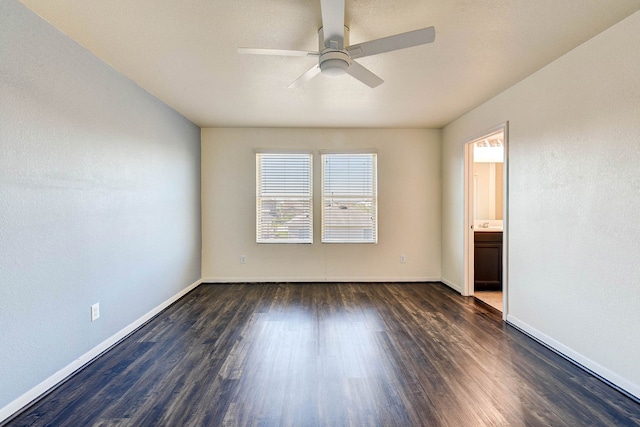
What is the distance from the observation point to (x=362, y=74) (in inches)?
83.2

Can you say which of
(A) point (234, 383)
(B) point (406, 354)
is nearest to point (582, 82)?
(B) point (406, 354)

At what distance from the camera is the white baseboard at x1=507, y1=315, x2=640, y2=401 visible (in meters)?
1.84

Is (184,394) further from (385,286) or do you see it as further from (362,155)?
(362,155)

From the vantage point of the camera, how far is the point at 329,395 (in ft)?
6.03

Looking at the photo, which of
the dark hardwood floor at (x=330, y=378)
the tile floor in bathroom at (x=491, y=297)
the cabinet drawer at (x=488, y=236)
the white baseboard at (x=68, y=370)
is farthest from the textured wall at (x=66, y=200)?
the cabinet drawer at (x=488, y=236)

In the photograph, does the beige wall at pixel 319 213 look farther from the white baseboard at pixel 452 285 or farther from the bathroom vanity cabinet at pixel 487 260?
the bathroom vanity cabinet at pixel 487 260

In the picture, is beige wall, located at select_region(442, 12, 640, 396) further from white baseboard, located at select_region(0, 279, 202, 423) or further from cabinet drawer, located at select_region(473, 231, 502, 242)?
white baseboard, located at select_region(0, 279, 202, 423)

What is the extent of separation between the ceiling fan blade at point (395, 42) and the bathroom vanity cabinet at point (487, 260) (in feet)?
10.3

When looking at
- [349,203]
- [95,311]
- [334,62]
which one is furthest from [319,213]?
[95,311]

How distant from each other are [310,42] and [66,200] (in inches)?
84.2

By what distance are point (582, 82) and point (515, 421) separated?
2468 mm

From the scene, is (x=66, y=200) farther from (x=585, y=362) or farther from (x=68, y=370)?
(x=585, y=362)

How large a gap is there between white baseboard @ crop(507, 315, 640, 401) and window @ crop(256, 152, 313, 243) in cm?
296

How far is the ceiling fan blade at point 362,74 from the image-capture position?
1998 millimetres
